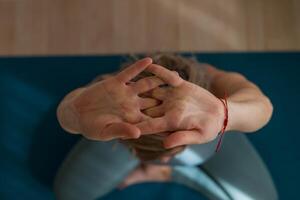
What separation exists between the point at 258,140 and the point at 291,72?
27 centimetres

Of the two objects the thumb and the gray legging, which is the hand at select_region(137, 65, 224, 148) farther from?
the gray legging

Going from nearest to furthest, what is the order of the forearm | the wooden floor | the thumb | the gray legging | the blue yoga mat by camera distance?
the thumb, the forearm, the gray legging, the blue yoga mat, the wooden floor

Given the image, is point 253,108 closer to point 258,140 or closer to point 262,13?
point 258,140

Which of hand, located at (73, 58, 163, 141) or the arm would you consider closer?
hand, located at (73, 58, 163, 141)

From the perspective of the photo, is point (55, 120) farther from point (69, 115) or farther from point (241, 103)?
point (241, 103)

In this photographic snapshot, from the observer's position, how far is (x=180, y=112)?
0.76m

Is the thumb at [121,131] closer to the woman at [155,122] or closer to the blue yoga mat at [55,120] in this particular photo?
the woman at [155,122]

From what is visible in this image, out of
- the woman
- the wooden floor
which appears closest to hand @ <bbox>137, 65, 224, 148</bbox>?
the woman

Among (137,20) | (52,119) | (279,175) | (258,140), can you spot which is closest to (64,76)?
(52,119)

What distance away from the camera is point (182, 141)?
0.75 metres

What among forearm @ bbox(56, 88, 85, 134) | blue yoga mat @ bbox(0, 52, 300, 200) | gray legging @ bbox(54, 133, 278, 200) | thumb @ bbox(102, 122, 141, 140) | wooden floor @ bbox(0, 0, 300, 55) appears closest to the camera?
thumb @ bbox(102, 122, 141, 140)

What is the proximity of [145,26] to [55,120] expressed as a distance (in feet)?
1.57

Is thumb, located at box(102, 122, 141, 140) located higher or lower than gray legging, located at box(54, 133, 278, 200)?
higher

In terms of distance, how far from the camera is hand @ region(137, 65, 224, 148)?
76 centimetres
